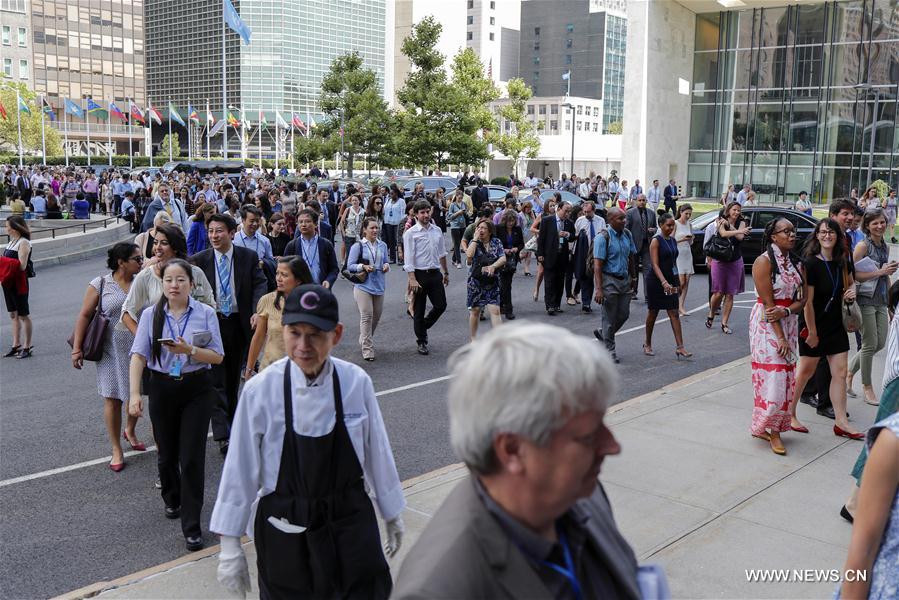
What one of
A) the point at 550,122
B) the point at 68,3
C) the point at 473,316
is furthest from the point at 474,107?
the point at 68,3

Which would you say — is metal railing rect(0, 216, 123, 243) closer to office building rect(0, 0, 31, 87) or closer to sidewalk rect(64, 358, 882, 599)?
sidewalk rect(64, 358, 882, 599)

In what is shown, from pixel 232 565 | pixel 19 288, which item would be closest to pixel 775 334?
pixel 232 565

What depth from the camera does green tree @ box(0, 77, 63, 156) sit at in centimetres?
7712

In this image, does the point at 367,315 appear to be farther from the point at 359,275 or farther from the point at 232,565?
the point at 232,565

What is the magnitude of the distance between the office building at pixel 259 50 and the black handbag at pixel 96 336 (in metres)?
119

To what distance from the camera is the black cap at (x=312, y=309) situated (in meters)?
3.53

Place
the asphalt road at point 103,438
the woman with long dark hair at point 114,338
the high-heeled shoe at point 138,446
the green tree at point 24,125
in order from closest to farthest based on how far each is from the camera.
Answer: the asphalt road at point 103,438
the woman with long dark hair at point 114,338
the high-heeled shoe at point 138,446
the green tree at point 24,125

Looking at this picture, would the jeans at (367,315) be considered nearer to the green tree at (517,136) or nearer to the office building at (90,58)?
the green tree at (517,136)

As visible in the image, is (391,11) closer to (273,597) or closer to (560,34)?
(560,34)

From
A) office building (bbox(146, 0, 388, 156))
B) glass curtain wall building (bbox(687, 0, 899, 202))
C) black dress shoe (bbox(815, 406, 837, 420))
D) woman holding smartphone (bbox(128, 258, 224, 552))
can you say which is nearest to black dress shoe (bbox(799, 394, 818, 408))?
black dress shoe (bbox(815, 406, 837, 420))

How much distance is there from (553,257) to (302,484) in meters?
11.3

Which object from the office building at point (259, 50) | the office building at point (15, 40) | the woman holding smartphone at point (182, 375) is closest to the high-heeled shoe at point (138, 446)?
the woman holding smartphone at point (182, 375)

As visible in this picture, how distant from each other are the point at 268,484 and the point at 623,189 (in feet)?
111

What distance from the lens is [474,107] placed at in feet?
182
